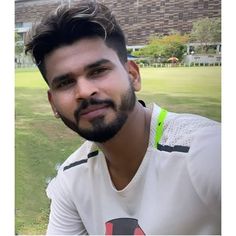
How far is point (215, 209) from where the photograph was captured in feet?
4.39

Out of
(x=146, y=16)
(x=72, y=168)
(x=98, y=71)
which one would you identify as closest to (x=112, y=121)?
(x=98, y=71)

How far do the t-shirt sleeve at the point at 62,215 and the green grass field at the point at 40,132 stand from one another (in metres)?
0.05

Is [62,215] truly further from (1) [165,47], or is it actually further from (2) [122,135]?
(1) [165,47]

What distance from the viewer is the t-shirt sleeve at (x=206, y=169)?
1.31m

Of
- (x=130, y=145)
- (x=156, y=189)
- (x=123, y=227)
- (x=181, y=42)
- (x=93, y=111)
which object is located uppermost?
(x=181, y=42)

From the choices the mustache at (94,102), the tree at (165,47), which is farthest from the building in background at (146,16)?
the mustache at (94,102)

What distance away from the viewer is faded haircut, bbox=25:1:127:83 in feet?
4.64

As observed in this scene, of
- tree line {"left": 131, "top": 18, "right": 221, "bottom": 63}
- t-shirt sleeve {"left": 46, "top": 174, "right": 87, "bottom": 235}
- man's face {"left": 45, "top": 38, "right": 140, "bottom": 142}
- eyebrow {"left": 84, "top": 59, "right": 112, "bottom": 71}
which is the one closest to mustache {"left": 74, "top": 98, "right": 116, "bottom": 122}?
man's face {"left": 45, "top": 38, "right": 140, "bottom": 142}

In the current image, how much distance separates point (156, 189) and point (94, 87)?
38 cm

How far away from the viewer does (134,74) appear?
4.88 feet

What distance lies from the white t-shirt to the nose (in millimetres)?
213

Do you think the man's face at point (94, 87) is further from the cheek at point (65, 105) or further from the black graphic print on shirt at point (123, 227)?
the black graphic print on shirt at point (123, 227)
